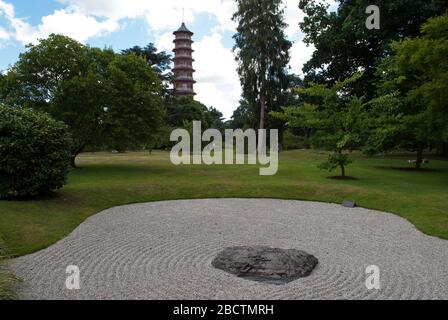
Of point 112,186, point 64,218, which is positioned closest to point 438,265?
point 64,218

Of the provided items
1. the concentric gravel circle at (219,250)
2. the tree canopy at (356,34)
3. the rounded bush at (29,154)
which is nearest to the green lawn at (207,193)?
the rounded bush at (29,154)

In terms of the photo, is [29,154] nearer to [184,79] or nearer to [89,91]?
[89,91]

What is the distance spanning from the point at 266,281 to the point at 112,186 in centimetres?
1005

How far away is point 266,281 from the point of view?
19.1 ft

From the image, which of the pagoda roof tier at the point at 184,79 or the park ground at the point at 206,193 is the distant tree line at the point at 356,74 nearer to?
the park ground at the point at 206,193

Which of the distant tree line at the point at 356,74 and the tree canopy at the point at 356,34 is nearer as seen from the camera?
the distant tree line at the point at 356,74

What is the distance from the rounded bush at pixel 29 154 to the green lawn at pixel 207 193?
51cm

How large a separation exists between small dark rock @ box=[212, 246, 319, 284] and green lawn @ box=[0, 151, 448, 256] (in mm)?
3987

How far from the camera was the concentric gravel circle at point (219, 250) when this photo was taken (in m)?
5.52

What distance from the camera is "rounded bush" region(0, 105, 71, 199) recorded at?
10.1 m
